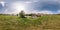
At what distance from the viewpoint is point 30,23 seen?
7.86 ft

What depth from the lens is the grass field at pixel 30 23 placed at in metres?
2.34

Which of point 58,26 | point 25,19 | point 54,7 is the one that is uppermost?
point 54,7

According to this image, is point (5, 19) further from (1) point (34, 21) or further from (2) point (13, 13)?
(1) point (34, 21)

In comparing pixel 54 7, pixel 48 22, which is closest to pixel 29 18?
pixel 48 22

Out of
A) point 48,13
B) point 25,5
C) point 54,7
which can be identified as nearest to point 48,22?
point 48,13

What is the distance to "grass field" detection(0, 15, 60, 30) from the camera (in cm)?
234

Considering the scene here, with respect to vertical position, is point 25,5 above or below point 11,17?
above

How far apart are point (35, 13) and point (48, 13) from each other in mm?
288

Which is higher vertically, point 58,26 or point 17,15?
point 17,15

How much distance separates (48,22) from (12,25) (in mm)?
778

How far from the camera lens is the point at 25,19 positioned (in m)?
2.41

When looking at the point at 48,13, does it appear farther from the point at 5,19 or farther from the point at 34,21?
the point at 5,19

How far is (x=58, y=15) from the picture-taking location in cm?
240

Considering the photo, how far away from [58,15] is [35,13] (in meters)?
0.50
